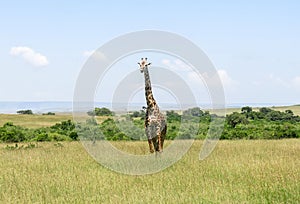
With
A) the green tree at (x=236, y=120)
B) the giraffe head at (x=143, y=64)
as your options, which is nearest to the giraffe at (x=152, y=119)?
the giraffe head at (x=143, y=64)

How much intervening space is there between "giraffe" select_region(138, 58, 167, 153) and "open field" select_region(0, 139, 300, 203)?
107 centimetres

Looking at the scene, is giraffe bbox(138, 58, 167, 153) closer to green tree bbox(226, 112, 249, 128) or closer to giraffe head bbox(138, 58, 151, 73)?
giraffe head bbox(138, 58, 151, 73)

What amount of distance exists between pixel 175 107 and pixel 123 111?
1.81m

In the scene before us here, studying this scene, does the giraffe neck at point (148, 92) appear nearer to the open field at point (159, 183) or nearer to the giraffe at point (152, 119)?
the giraffe at point (152, 119)

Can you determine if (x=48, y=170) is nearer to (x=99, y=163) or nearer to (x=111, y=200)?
(x=99, y=163)

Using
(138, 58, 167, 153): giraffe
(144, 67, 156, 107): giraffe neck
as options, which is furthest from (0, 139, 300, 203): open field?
(144, 67, 156, 107): giraffe neck

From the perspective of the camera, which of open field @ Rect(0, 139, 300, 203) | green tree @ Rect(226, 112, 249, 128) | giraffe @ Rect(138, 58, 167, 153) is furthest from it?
green tree @ Rect(226, 112, 249, 128)

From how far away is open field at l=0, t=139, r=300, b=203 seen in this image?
920 centimetres

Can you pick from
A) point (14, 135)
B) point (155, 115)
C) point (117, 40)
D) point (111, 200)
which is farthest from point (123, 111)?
point (14, 135)

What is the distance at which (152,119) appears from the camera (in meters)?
15.0

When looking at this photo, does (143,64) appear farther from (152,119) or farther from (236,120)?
(236,120)

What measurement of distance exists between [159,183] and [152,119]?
4384 millimetres

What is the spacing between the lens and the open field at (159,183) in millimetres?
9203

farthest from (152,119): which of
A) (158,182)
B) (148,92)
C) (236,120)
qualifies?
(236,120)
